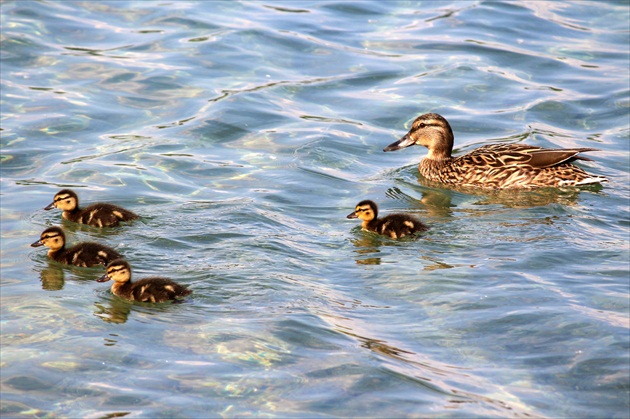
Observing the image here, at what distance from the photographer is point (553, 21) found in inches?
663

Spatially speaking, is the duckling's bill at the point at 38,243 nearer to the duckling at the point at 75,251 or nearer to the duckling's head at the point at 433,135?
the duckling at the point at 75,251

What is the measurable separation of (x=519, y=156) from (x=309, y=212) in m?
2.36

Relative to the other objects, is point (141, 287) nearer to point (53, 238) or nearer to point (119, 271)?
point (119, 271)

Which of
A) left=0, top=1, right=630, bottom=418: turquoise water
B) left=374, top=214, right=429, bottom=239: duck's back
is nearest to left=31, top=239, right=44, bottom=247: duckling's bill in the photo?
left=0, top=1, right=630, bottom=418: turquoise water

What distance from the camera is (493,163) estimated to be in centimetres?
1102

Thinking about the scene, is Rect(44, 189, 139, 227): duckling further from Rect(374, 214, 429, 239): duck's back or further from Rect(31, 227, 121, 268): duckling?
Rect(374, 214, 429, 239): duck's back

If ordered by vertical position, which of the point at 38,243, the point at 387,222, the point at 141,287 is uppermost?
the point at 387,222

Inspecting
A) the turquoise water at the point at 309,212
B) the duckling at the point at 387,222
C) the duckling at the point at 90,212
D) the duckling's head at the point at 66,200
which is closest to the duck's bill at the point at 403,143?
the turquoise water at the point at 309,212

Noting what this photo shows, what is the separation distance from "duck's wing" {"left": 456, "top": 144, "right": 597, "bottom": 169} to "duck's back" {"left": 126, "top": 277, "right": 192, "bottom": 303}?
434 centimetres

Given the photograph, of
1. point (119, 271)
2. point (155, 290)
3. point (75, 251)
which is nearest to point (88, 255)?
point (75, 251)

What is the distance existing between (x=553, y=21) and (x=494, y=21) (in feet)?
3.01

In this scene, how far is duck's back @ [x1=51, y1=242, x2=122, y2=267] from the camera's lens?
8.52 meters

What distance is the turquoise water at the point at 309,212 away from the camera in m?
6.82

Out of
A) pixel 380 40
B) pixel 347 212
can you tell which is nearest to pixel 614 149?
pixel 347 212
